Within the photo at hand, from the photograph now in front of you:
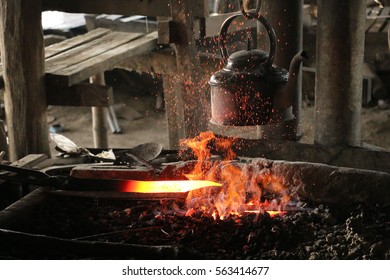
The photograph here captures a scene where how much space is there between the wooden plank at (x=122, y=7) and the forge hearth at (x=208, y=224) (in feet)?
4.77

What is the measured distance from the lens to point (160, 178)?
3.92m

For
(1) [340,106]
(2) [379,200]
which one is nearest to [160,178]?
(2) [379,200]

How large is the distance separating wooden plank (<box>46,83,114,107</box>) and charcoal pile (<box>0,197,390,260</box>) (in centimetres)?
122

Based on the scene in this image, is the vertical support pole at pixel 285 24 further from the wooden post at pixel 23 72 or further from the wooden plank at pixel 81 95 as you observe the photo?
the wooden post at pixel 23 72

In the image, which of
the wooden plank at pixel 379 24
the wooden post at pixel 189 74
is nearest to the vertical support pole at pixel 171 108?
the wooden post at pixel 189 74

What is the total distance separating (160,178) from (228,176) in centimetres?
39

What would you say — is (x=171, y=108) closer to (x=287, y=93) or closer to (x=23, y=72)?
(x=23, y=72)

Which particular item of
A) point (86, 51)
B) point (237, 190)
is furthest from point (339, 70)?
point (86, 51)

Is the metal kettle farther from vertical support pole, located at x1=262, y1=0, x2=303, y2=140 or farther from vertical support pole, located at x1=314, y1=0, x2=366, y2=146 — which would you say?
vertical support pole, located at x1=262, y1=0, x2=303, y2=140

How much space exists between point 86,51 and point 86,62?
45cm

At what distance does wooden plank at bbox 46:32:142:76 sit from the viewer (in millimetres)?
5313

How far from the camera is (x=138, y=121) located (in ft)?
32.6

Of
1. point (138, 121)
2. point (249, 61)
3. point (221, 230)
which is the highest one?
point (249, 61)
